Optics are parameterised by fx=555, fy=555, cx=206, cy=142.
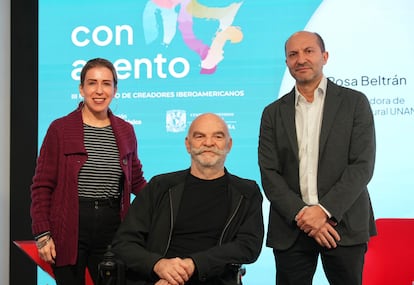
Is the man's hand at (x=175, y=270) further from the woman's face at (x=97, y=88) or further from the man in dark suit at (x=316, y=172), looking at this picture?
the woman's face at (x=97, y=88)

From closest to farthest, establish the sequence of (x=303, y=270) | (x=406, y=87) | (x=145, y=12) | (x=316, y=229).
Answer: (x=316, y=229), (x=303, y=270), (x=406, y=87), (x=145, y=12)

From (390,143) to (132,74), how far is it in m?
1.91

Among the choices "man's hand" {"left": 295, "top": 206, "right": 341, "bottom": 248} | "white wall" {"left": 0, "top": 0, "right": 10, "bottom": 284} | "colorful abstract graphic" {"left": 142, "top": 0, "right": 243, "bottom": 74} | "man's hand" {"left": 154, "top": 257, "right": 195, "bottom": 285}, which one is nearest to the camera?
"man's hand" {"left": 154, "top": 257, "right": 195, "bottom": 285}

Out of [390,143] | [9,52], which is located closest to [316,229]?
[390,143]

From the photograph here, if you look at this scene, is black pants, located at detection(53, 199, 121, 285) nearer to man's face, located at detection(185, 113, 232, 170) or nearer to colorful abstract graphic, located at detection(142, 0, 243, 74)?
man's face, located at detection(185, 113, 232, 170)

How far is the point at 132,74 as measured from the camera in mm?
4113

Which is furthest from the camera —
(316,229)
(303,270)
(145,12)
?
(145,12)

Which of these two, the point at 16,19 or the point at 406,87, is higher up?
the point at 16,19

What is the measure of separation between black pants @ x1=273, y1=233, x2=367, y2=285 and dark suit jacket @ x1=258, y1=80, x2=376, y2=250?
0.05 meters

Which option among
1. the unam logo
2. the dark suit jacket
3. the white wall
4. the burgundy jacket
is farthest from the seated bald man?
the white wall

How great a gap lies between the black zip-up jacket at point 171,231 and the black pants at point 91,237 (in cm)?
14

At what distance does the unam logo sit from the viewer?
4.07 metres

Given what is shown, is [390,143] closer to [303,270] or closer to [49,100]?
[303,270]

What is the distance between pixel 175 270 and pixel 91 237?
500mm
